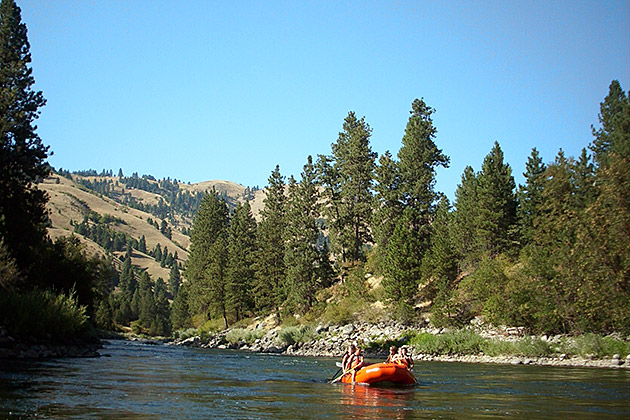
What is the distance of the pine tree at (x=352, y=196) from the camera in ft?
256

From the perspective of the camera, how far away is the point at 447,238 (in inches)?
2685

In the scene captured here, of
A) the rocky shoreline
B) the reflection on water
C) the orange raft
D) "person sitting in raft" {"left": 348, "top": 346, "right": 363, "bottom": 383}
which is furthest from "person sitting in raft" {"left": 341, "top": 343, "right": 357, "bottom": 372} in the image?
the rocky shoreline

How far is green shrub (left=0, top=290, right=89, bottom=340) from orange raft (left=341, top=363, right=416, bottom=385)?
19.8 meters

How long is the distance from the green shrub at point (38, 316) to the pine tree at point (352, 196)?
1709 inches

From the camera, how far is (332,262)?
3155 inches

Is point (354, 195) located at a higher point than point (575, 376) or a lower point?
higher

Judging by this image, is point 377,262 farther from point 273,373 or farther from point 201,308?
point 201,308

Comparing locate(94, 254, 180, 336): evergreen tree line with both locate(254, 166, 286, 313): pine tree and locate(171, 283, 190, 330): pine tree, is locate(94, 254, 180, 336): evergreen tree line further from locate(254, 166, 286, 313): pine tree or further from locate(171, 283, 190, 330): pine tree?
locate(254, 166, 286, 313): pine tree

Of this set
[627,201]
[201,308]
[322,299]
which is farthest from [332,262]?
[627,201]

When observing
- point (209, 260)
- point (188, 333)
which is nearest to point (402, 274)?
point (209, 260)

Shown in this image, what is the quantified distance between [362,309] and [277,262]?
2107 cm

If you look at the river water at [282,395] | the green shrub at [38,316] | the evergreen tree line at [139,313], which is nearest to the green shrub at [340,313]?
the green shrub at [38,316]

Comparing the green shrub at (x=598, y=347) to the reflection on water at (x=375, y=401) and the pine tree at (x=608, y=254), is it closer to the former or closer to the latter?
the pine tree at (x=608, y=254)

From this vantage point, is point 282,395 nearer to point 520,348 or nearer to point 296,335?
point 520,348
